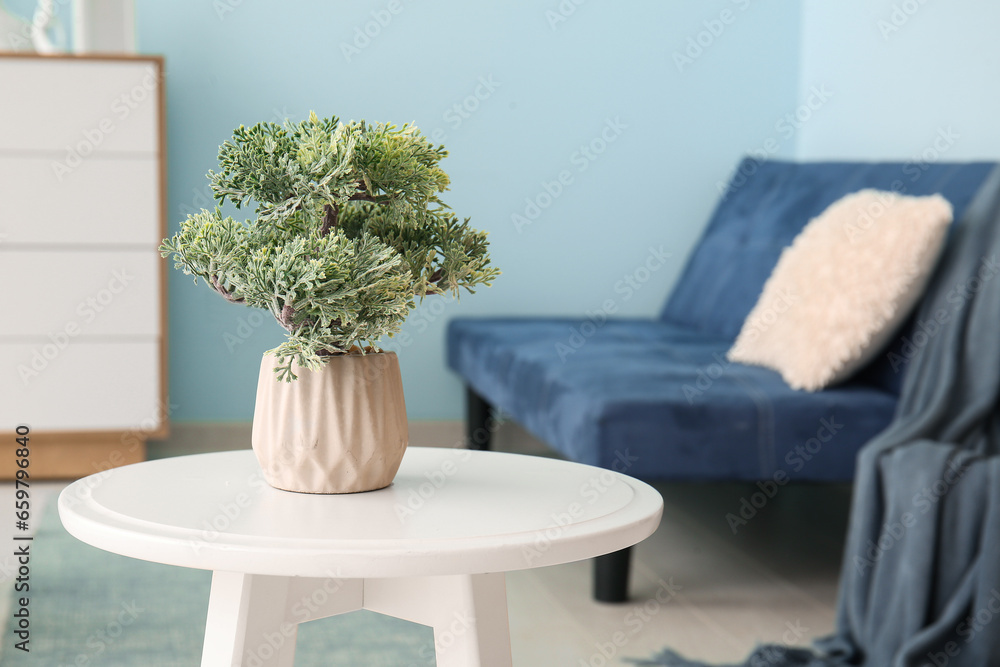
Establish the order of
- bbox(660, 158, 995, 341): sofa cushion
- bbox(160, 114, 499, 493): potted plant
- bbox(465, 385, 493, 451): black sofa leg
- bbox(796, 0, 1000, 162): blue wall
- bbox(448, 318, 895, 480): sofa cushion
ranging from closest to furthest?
bbox(160, 114, 499, 493): potted plant, bbox(448, 318, 895, 480): sofa cushion, bbox(660, 158, 995, 341): sofa cushion, bbox(796, 0, 1000, 162): blue wall, bbox(465, 385, 493, 451): black sofa leg

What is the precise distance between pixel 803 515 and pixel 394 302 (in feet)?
7.26

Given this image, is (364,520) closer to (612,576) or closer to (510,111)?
(612,576)

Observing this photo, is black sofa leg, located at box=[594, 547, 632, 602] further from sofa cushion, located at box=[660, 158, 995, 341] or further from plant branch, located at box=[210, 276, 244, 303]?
plant branch, located at box=[210, 276, 244, 303]

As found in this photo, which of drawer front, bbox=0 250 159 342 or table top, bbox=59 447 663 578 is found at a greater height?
table top, bbox=59 447 663 578

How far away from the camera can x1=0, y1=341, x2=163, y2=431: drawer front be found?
9.52 ft

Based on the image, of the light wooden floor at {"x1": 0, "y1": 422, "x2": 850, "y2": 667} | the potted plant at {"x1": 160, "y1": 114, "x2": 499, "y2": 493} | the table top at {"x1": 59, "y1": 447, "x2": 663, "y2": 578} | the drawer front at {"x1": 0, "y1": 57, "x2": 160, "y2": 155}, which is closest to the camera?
the table top at {"x1": 59, "y1": 447, "x2": 663, "y2": 578}

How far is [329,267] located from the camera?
0.89 m

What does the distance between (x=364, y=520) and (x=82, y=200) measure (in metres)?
2.34

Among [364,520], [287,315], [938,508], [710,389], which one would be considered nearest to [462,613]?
[364,520]

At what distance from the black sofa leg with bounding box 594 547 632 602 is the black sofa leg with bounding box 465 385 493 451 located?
1242 mm

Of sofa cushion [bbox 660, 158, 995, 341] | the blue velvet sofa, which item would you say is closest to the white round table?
the blue velvet sofa

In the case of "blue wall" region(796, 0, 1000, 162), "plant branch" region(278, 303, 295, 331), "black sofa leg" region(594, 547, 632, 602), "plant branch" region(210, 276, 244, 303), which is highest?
"blue wall" region(796, 0, 1000, 162)

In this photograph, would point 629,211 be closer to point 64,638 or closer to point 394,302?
point 64,638

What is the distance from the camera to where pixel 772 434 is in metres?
1.98
